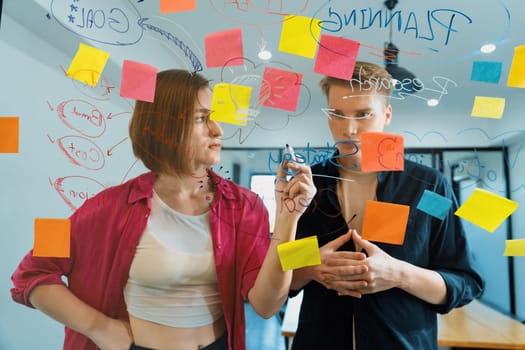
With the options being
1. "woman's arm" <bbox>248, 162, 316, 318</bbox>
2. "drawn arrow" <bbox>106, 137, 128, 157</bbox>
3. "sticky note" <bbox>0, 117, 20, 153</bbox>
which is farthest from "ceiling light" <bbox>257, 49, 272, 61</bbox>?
"sticky note" <bbox>0, 117, 20, 153</bbox>

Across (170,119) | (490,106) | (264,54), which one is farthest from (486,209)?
(170,119)

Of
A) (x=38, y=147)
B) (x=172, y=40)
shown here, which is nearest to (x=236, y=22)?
(x=172, y=40)

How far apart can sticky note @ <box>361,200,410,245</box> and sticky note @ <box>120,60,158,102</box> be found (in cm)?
A: 50

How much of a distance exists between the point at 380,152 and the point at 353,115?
9cm

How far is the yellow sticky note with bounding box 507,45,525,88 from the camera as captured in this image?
633mm

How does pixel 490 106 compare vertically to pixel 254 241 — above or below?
above

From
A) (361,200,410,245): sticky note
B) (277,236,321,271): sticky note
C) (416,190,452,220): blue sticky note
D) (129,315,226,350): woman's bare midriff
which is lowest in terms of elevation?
(129,315,226,350): woman's bare midriff

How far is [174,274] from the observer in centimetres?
65

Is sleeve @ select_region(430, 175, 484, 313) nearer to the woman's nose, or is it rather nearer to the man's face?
the man's face

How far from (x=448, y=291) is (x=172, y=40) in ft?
2.48

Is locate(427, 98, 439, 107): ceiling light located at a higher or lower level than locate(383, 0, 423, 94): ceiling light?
lower

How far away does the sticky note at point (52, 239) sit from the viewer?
27.0 inches

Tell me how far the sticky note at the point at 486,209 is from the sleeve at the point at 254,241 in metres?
0.39

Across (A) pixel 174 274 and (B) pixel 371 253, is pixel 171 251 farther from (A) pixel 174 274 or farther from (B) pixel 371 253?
(B) pixel 371 253
